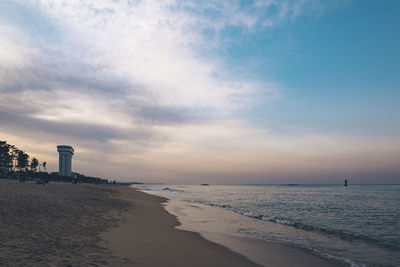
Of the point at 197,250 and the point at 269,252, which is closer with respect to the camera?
the point at 197,250

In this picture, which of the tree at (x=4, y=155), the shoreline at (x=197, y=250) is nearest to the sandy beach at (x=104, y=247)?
the shoreline at (x=197, y=250)

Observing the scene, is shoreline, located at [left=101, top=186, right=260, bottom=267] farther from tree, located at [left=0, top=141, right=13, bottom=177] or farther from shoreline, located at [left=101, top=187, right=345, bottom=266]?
tree, located at [left=0, top=141, right=13, bottom=177]

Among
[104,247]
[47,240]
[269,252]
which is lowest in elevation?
[269,252]

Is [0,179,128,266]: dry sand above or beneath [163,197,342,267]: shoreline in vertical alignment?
above

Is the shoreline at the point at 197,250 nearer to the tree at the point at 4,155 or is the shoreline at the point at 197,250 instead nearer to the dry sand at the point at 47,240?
the dry sand at the point at 47,240

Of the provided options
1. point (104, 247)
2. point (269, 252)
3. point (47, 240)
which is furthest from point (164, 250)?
point (269, 252)

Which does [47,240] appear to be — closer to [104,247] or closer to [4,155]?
[104,247]

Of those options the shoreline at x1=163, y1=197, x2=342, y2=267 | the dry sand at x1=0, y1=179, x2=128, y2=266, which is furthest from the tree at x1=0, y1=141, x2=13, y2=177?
the shoreline at x1=163, y1=197, x2=342, y2=267

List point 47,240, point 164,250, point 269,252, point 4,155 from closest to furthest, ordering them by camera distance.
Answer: point 47,240, point 164,250, point 269,252, point 4,155

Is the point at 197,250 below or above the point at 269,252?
above

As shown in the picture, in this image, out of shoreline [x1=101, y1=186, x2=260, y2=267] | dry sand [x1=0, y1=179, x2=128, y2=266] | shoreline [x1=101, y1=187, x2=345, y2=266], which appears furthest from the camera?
shoreline [x1=101, y1=187, x2=345, y2=266]

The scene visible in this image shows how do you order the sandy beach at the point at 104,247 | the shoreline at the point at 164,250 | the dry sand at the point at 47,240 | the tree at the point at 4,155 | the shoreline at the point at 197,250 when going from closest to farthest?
the dry sand at the point at 47,240, the sandy beach at the point at 104,247, the shoreline at the point at 164,250, the shoreline at the point at 197,250, the tree at the point at 4,155

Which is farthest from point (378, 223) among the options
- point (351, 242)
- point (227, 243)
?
point (227, 243)

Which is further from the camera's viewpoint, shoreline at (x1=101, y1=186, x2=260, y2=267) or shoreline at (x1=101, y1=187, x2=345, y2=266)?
shoreline at (x1=101, y1=187, x2=345, y2=266)
